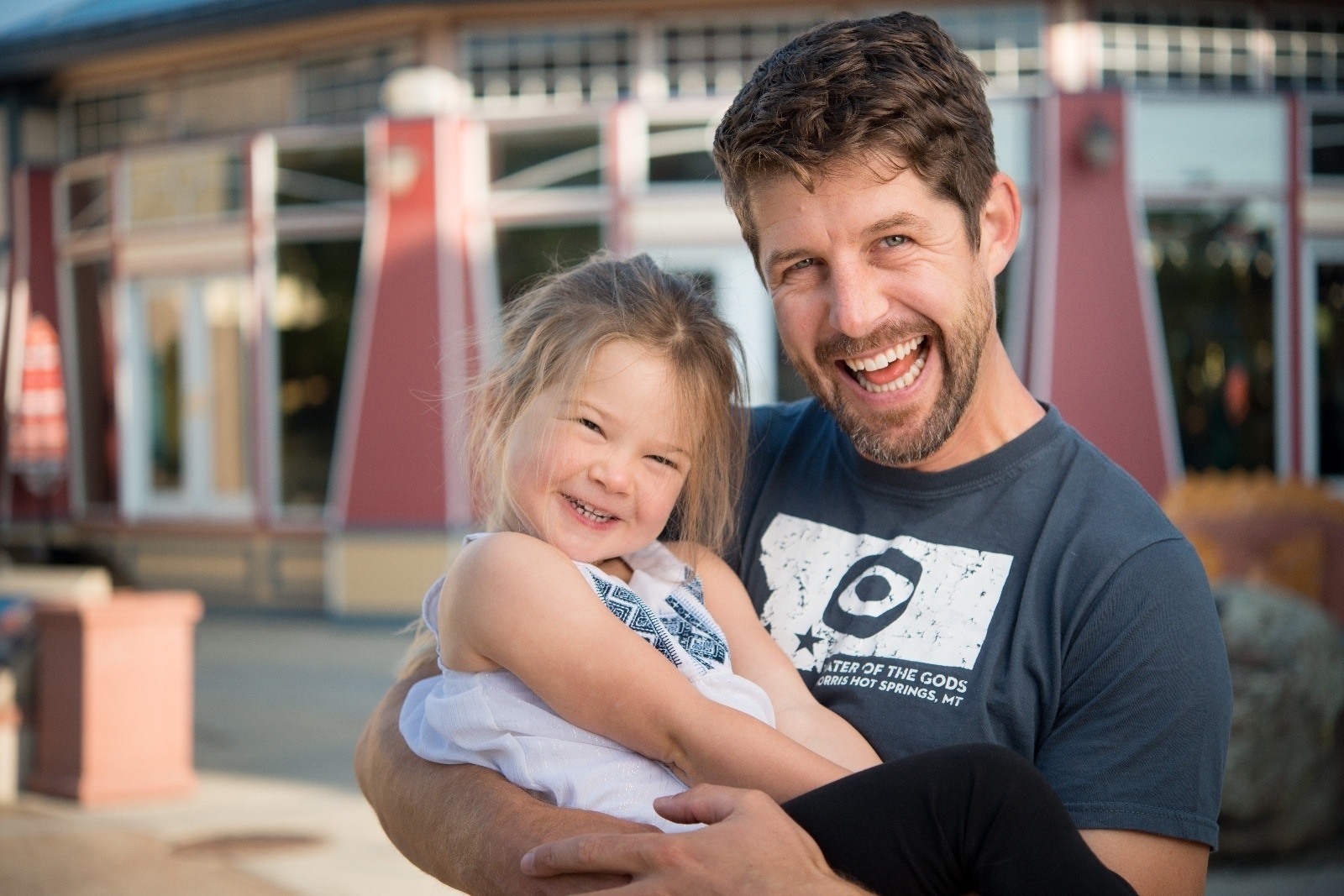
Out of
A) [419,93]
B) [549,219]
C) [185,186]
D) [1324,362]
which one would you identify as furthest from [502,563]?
[185,186]

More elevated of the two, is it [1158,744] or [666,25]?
[666,25]

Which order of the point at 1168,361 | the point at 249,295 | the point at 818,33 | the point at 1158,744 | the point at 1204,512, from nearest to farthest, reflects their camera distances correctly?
the point at 1158,744
the point at 818,33
the point at 1204,512
the point at 1168,361
the point at 249,295

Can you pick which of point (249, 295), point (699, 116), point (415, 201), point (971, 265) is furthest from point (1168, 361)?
point (971, 265)

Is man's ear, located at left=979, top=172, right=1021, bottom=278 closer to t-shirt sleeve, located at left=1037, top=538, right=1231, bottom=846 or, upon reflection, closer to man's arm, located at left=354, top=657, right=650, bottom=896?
t-shirt sleeve, located at left=1037, top=538, right=1231, bottom=846

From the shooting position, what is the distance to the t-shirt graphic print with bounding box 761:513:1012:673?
1.96 m

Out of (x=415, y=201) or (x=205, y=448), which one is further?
(x=205, y=448)

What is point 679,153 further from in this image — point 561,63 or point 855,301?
point 855,301

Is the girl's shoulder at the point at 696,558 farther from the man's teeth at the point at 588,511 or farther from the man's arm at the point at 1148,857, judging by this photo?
the man's arm at the point at 1148,857

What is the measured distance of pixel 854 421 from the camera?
2.14m

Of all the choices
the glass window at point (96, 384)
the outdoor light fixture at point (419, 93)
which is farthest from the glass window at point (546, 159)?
the glass window at point (96, 384)

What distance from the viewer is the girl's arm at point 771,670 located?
1936mm

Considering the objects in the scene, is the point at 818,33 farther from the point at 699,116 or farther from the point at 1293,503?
the point at 699,116

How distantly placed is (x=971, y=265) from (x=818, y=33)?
1.41 ft

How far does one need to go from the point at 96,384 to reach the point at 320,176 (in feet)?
14.7
